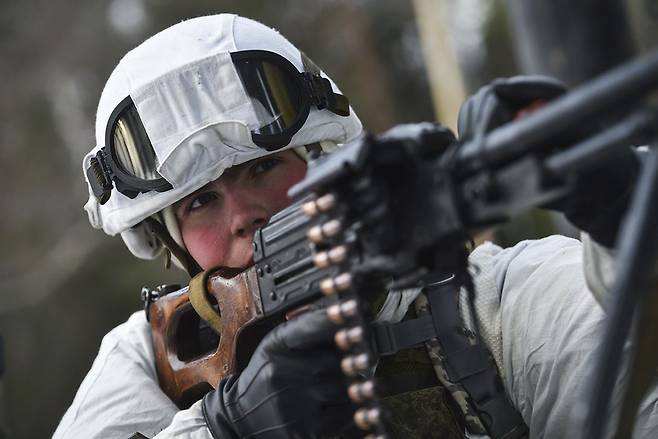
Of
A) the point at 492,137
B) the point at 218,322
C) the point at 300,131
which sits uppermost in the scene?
the point at 300,131

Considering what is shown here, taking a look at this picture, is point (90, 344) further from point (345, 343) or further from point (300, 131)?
point (345, 343)

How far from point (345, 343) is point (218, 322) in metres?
0.81

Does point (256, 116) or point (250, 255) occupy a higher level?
point (256, 116)

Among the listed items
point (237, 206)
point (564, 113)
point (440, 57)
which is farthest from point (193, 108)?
point (440, 57)

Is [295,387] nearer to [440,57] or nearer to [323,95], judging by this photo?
[323,95]

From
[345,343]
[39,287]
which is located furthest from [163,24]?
[345,343]

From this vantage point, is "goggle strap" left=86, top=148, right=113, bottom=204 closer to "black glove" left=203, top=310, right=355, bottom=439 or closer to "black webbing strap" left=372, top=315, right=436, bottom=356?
"black glove" left=203, top=310, right=355, bottom=439

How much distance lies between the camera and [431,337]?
2438mm

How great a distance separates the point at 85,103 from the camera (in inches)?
475

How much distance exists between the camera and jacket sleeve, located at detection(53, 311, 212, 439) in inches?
110

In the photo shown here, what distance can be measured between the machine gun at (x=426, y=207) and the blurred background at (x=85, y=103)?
15.4 ft

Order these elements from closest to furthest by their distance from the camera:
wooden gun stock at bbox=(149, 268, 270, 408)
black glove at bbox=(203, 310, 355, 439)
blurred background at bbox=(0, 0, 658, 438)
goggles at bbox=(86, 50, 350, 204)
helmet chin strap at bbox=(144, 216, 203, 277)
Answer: black glove at bbox=(203, 310, 355, 439) → wooden gun stock at bbox=(149, 268, 270, 408) → goggles at bbox=(86, 50, 350, 204) → helmet chin strap at bbox=(144, 216, 203, 277) → blurred background at bbox=(0, 0, 658, 438)

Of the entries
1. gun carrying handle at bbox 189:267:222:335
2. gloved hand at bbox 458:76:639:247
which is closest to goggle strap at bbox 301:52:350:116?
gun carrying handle at bbox 189:267:222:335

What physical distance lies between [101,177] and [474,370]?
54.2 inches
